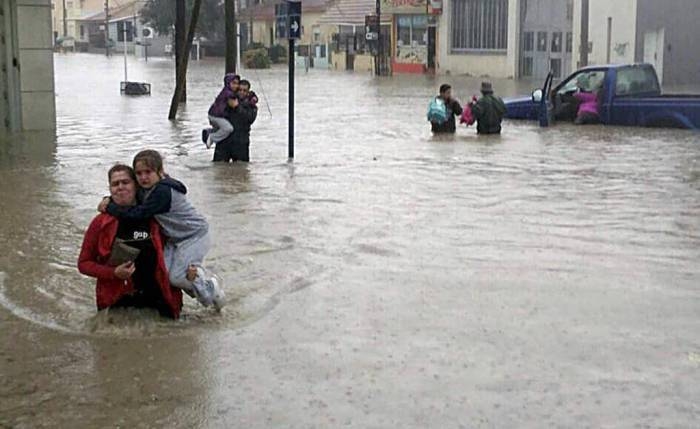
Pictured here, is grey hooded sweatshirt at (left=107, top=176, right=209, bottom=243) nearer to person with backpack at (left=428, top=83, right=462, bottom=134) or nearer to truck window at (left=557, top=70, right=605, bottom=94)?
person with backpack at (left=428, top=83, right=462, bottom=134)

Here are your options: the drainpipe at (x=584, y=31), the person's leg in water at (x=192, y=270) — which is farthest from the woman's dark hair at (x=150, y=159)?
the drainpipe at (x=584, y=31)

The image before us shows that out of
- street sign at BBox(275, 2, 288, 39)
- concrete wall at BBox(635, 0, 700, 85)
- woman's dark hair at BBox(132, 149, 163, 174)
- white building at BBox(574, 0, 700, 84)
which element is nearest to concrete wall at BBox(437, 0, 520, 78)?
white building at BBox(574, 0, 700, 84)

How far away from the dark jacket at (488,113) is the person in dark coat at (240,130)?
19.8 ft

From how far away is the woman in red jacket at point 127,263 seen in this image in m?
6.73

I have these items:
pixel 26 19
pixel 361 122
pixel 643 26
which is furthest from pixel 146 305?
pixel 643 26

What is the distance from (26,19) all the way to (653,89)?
12002 mm

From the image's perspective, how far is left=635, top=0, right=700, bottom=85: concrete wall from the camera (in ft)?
128

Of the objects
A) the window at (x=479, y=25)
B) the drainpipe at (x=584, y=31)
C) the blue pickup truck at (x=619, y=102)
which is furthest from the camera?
the window at (x=479, y=25)

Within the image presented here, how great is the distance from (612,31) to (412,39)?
1811 centimetres

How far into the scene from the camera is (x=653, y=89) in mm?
22609

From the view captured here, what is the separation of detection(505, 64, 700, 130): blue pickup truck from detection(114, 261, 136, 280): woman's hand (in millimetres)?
15860

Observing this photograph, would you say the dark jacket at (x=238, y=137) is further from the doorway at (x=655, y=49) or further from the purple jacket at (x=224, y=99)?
the doorway at (x=655, y=49)

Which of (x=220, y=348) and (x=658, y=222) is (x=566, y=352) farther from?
(x=658, y=222)

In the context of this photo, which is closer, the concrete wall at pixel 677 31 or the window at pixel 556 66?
the concrete wall at pixel 677 31
